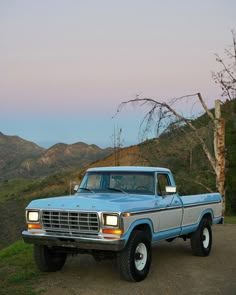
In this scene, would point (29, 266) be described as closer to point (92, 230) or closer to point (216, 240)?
point (92, 230)

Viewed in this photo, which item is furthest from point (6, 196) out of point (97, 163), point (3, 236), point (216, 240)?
point (216, 240)

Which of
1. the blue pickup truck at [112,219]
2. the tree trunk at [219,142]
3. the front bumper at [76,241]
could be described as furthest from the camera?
the tree trunk at [219,142]

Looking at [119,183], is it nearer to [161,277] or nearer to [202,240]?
[161,277]

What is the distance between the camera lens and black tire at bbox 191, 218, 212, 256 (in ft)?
33.4

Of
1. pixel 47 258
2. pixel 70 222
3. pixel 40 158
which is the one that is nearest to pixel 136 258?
pixel 70 222

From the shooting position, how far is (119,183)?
29.5ft

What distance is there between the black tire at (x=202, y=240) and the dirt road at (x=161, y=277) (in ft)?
0.51

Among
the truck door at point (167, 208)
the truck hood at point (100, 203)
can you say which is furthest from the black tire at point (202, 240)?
the truck hood at point (100, 203)

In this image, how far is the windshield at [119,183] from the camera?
347 inches

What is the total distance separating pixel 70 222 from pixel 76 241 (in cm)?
33

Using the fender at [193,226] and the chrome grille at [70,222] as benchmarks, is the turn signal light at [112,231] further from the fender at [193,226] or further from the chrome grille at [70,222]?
the fender at [193,226]

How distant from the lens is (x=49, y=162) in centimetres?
13862

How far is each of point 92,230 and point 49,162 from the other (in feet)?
435

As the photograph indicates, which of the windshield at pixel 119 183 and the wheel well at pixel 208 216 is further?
the wheel well at pixel 208 216
